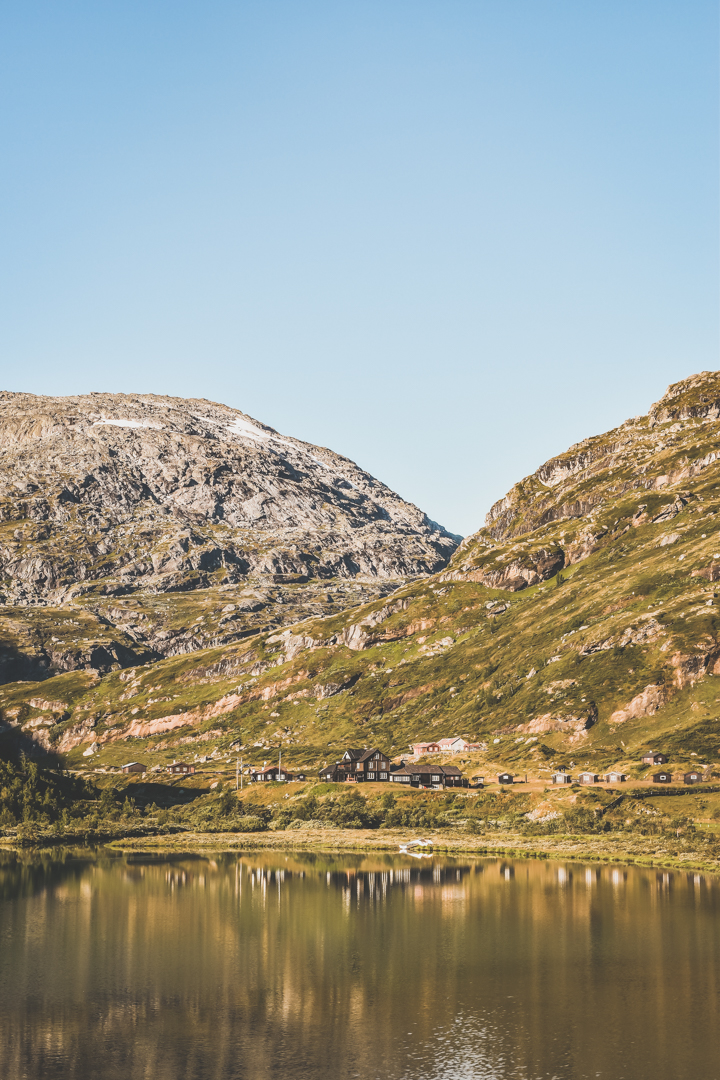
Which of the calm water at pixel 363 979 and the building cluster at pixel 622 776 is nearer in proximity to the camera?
the calm water at pixel 363 979

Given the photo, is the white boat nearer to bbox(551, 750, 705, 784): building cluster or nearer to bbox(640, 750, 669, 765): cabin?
bbox(551, 750, 705, 784): building cluster

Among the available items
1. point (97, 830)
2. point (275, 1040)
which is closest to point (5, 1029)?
point (275, 1040)

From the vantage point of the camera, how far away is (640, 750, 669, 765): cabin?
179625 millimetres

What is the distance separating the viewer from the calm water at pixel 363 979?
46.2 meters

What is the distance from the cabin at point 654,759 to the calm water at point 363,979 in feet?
236

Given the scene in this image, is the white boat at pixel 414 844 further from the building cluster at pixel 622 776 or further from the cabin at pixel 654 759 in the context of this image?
the cabin at pixel 654 759

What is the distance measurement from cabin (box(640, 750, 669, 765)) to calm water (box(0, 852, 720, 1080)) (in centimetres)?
7192

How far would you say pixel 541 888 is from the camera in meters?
103

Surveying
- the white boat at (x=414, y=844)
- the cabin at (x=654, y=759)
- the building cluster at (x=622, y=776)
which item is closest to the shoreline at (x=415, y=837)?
the white boat at (x=414, y=844)

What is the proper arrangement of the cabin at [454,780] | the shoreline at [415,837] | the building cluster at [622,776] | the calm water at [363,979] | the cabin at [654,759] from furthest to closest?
the cabin at [454,780] → the cabin at [654,759] → the building cluster at [622,776] → the shoreline at [415,837] → the calm water at [363,979]

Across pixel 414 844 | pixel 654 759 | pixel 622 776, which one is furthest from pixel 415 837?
pixel 654 759

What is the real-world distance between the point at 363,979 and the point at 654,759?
5175 inches

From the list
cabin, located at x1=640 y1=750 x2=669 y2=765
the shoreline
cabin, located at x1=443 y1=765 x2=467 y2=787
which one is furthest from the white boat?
cabin, located at x1=640 y1=750 x2=669 y2=765

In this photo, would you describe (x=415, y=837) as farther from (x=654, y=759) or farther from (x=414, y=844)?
(x=654, y=759)
